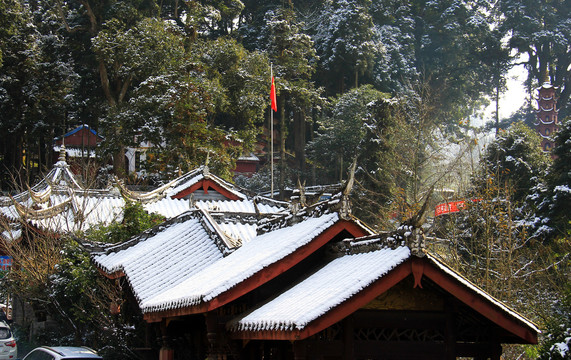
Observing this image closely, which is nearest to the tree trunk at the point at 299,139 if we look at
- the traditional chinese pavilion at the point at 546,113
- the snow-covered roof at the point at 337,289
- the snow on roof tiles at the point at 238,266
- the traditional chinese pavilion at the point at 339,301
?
the traditional chinese pavilion at the point at 546,113

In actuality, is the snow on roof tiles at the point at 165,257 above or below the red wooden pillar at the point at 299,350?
above

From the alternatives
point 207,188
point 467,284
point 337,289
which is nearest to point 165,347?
point 337,289

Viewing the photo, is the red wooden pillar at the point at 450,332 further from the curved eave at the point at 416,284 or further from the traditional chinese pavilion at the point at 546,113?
the traditional chinese pavilion at the point at 546,113

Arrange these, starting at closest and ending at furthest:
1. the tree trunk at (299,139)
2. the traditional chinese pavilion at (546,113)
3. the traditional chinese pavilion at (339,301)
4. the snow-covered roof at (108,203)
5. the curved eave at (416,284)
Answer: the curved eave at (416,284), the traditional chinese pavilion at (339,301), the snow-covered roof at (108,203), the traditional chinese pavilion at (546,113), the tree trunk at (299,139)

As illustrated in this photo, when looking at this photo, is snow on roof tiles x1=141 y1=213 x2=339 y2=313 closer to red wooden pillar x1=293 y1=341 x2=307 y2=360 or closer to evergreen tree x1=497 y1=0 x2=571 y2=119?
red wooden pillar x1=293 y1=341 x2=307 y2=360

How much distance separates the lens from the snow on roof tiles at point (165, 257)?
1493 cm

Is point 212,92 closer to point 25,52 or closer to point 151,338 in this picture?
point 25,52

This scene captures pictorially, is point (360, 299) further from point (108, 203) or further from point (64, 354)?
point (108, 203)

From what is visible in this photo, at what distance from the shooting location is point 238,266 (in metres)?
12.1

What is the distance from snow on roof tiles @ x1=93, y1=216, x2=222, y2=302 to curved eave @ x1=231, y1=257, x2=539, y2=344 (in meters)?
4.92

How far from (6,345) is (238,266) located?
36.5 feet

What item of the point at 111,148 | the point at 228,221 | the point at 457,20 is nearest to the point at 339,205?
the point at 228,221

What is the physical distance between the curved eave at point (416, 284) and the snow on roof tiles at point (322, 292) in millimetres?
98

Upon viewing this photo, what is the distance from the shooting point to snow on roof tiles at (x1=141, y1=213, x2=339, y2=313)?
436 inches
